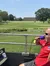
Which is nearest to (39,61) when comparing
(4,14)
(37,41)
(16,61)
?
(37,41)

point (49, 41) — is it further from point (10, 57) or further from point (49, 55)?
point (10, 57)

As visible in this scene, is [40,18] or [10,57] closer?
[10,57]

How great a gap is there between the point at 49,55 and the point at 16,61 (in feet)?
8.28

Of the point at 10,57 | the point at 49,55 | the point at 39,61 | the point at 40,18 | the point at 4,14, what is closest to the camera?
the point at 49,55

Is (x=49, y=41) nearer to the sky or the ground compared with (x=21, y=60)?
nearer to the sky

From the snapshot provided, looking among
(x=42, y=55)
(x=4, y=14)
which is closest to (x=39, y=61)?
(x=42, y=55)

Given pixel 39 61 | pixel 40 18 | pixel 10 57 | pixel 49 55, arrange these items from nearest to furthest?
pixel 49 55 < pixel 39 61 < pixel 10 57 < pixel 40 18

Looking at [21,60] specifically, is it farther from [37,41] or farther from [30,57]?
[37,41]

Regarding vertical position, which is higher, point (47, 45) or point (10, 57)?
point (47, 45)

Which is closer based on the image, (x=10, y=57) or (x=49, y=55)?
(x=49, y=55)

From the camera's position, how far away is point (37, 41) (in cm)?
438

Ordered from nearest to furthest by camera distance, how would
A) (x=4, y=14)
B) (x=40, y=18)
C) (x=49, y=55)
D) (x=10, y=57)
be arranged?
(x=49, y=55) < (x=10, y=57) < (x=40, y=18) < (x=4, y=14)

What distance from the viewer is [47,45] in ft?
11.6

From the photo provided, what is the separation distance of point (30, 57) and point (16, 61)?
0.39 m
